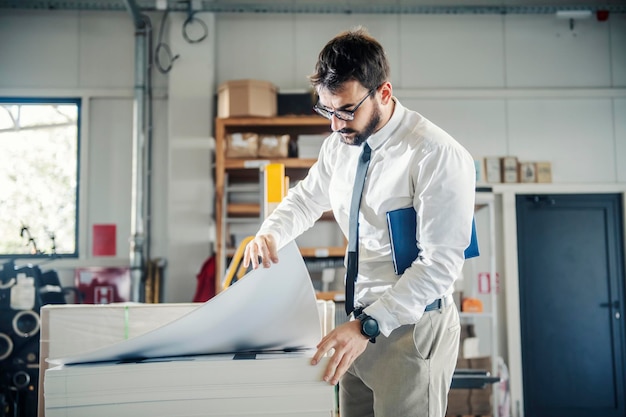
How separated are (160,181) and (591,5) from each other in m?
3.83

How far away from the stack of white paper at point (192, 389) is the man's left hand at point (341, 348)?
2 cm

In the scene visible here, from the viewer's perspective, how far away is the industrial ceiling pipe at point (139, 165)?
15.0 feet

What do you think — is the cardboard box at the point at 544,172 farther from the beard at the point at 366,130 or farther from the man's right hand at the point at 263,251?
the man's right hand at the point at 263,251

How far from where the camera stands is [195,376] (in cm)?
115

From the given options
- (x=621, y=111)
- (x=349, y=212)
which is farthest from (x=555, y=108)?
(x=349, y=212)

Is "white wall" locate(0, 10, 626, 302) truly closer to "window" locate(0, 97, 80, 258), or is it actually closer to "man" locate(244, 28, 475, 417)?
"window" locate(0, 97, 80, 258)

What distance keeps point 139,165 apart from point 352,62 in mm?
3634

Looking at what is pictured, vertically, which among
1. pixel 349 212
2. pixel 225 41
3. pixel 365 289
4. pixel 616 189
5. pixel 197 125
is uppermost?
pixel 225 41

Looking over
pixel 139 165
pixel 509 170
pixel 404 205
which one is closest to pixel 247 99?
pixel 139 165

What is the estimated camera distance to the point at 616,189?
4.90m

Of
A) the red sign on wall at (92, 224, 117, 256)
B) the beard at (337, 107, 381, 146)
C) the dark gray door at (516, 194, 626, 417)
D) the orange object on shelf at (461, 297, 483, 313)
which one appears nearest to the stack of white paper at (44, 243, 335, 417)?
the beard at (337, 107, 381, 146)

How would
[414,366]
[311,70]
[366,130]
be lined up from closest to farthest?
1. [414,366]
2. [366,130]
3. [311,70]

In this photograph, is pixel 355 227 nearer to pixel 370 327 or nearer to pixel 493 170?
pixel 370 327

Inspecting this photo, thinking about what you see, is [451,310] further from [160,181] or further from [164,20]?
[164,20]
